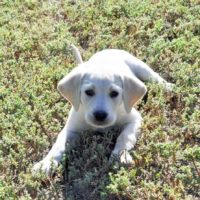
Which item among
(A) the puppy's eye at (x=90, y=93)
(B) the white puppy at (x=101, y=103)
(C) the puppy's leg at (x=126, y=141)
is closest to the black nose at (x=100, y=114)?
(B) the white puppy at (x=101, y=103)

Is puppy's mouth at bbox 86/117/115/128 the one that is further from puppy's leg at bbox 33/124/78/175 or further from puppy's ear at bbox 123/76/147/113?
puppy's leg at bbox 33/124/78/175

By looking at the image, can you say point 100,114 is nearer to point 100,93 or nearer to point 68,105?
point 100,93

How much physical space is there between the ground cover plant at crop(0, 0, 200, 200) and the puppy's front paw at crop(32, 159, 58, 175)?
0.20 feet

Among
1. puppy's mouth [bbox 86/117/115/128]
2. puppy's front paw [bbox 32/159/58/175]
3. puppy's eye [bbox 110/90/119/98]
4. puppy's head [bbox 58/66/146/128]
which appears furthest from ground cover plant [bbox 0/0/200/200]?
puppy's eye [bbox 110/90/119/98]

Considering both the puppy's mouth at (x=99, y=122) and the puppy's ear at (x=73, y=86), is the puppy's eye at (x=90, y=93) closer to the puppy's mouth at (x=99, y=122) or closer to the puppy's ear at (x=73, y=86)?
the puppy's ear at (x=73, y=86)

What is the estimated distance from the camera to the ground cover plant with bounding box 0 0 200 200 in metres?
5.14

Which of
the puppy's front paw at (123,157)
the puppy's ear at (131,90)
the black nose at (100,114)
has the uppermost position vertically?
the puppy's ear at (131,90)

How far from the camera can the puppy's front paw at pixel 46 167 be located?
204 inches

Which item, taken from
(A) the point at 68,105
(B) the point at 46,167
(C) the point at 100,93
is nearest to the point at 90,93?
(C) the point at 100,93

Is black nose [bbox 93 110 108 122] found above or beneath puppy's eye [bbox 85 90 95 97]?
beneath

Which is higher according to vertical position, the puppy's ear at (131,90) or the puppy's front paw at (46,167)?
the puppy's ear at (131,90)

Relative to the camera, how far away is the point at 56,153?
17.7ft

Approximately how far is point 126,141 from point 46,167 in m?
0.80

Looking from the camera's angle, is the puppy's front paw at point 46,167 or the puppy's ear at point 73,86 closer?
the puppy's front paw at point 46,167
